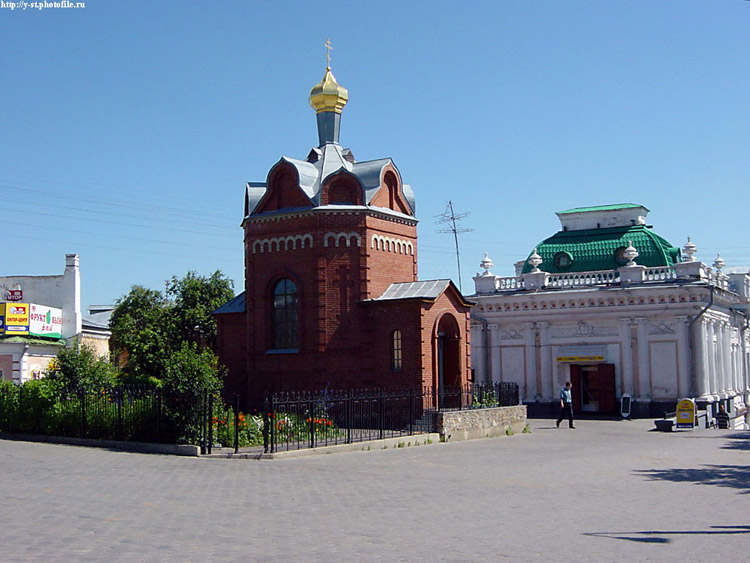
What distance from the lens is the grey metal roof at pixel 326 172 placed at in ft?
85.1

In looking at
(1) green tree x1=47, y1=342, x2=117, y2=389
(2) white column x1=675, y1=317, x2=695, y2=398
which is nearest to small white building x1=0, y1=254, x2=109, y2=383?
(1) green tree x1=47, y1=342, x2=117, y2=389

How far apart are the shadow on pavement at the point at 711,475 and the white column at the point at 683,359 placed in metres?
16.6

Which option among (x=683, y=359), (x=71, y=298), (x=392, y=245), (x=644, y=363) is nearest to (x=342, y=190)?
(x=392, y=245)

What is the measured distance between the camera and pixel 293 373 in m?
25.7

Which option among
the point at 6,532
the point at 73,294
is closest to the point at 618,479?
the point at 6,532

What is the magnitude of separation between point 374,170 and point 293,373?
6850 millimetres

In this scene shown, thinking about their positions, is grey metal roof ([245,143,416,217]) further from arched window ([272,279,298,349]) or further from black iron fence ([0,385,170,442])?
black iron fence ([0,385,170,442])

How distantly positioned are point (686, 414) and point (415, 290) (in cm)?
1077

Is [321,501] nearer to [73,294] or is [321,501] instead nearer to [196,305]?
[196,305]

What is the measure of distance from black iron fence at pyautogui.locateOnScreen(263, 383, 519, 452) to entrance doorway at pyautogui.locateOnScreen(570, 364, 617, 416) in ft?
30.9

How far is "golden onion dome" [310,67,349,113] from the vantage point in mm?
28547

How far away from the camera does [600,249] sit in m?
39.0

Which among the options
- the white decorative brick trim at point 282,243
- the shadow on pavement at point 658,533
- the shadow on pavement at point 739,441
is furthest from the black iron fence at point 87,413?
the shadow on pavement at point 739,441

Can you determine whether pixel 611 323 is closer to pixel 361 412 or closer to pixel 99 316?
pixel 361 412
